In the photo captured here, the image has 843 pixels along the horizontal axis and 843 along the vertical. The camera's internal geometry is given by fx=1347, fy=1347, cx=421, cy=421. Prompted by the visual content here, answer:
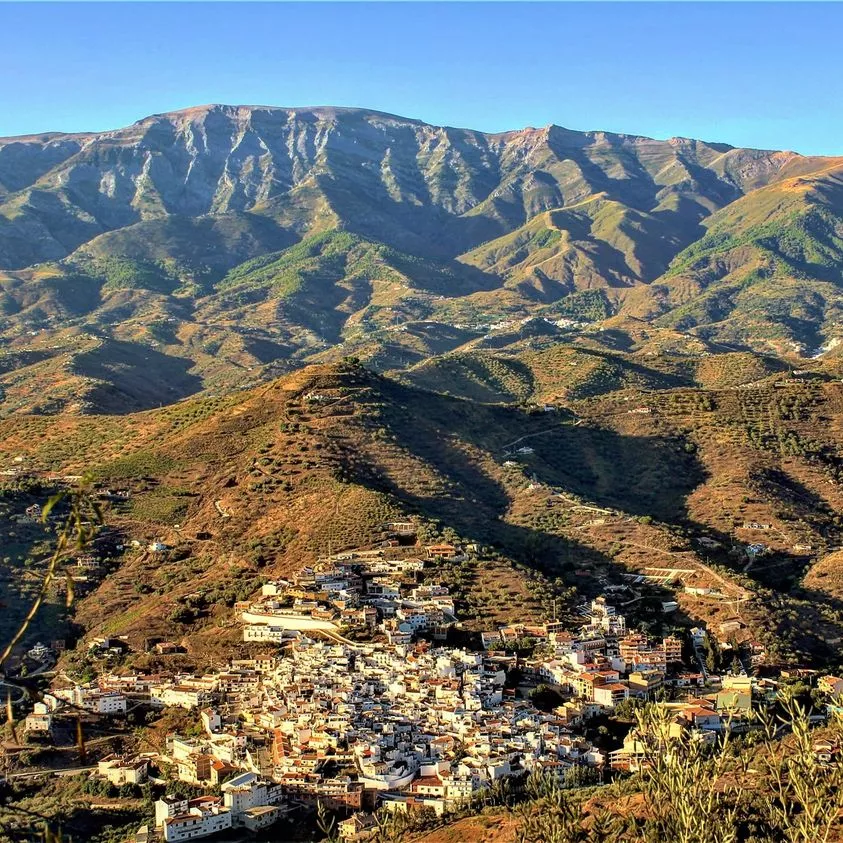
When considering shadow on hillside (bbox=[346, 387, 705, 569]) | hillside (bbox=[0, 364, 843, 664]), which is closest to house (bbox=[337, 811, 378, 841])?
hillside (bbox=[0, 364, 843, 664])

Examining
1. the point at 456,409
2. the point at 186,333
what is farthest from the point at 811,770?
the point at 186,333

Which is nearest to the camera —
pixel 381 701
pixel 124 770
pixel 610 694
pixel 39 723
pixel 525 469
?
pixel 124 770

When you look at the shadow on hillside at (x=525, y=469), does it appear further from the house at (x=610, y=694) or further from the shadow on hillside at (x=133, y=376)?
the shadow on hillside at (x=133, y=376)

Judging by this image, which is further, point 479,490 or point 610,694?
point 479,490

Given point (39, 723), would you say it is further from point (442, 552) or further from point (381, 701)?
point (442, 552)

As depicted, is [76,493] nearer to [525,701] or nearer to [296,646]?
[525,701]

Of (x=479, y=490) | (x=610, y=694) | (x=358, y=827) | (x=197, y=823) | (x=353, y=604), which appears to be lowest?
(x=197, y=823)

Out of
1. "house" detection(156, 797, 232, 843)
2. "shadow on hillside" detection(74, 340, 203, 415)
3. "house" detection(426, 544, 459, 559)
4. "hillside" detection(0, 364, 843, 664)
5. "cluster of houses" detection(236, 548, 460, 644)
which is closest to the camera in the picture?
"house" detection(156, 797, 232, 843)

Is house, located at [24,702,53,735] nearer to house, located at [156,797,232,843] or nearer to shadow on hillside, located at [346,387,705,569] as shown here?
house, located at [156,797,232,843]

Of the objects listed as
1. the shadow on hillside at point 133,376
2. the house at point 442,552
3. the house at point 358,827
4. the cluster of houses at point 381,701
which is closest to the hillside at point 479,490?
the house at point 442,552

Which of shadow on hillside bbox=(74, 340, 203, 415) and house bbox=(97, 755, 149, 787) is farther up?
shadow on hillside bbox=(74, 340, 203, 415)

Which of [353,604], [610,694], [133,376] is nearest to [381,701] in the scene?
[610,694]
